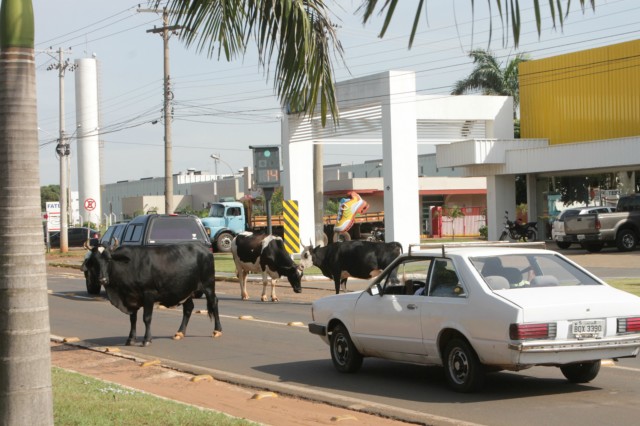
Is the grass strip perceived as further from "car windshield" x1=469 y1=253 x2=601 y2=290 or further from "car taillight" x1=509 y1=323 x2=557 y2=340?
"car windshield" x1=469 y1=253 x2=601 y2=290

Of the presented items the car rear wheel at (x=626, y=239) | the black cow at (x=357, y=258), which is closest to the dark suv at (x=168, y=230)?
the black cow at (x=357, y=258)

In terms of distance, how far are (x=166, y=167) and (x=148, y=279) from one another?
29.0m

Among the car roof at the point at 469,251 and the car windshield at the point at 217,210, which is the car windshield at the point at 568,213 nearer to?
the car windshield at the point at 217,210

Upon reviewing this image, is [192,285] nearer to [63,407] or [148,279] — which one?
[148,279]

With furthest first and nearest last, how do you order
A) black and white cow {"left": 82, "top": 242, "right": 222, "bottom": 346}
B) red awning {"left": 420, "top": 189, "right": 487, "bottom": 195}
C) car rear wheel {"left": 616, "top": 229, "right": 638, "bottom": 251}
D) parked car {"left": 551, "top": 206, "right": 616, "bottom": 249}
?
red awning {"left": 420, "top": 189, "right": 487, "bottom": 195} < parked car {"left": 551, "top": 206, "right": 616, "bottom": 249} < car rear wheel {"left": 616, "top": 229, "right": 638, "bottom": 251} < black and white cow {"left": 82, "top": 242, "right": 222, "bottom": 346}

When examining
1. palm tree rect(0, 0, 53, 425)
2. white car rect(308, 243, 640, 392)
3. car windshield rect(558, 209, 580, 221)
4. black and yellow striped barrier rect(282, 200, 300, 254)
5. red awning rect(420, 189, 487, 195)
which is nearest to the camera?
palm tree rect(0, 0, 53, 425)

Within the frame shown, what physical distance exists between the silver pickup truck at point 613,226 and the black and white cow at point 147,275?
93.7 ft

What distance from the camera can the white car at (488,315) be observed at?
10281 millimetres

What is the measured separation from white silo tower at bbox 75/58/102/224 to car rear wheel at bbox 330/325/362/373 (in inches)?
3485

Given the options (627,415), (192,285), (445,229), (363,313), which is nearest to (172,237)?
(192,285)

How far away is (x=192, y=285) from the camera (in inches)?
666

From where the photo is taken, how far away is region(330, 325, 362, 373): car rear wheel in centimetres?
1295

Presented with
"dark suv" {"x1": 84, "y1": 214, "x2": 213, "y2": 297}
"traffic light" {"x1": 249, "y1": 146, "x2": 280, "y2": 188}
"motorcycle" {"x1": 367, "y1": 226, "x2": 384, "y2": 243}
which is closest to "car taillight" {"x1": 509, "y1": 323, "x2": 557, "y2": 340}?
"dark suv" {"x1": 84, "y1": 214, "x2": 213, "y2": 297}

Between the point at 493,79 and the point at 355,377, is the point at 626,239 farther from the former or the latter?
the point at 355,377
